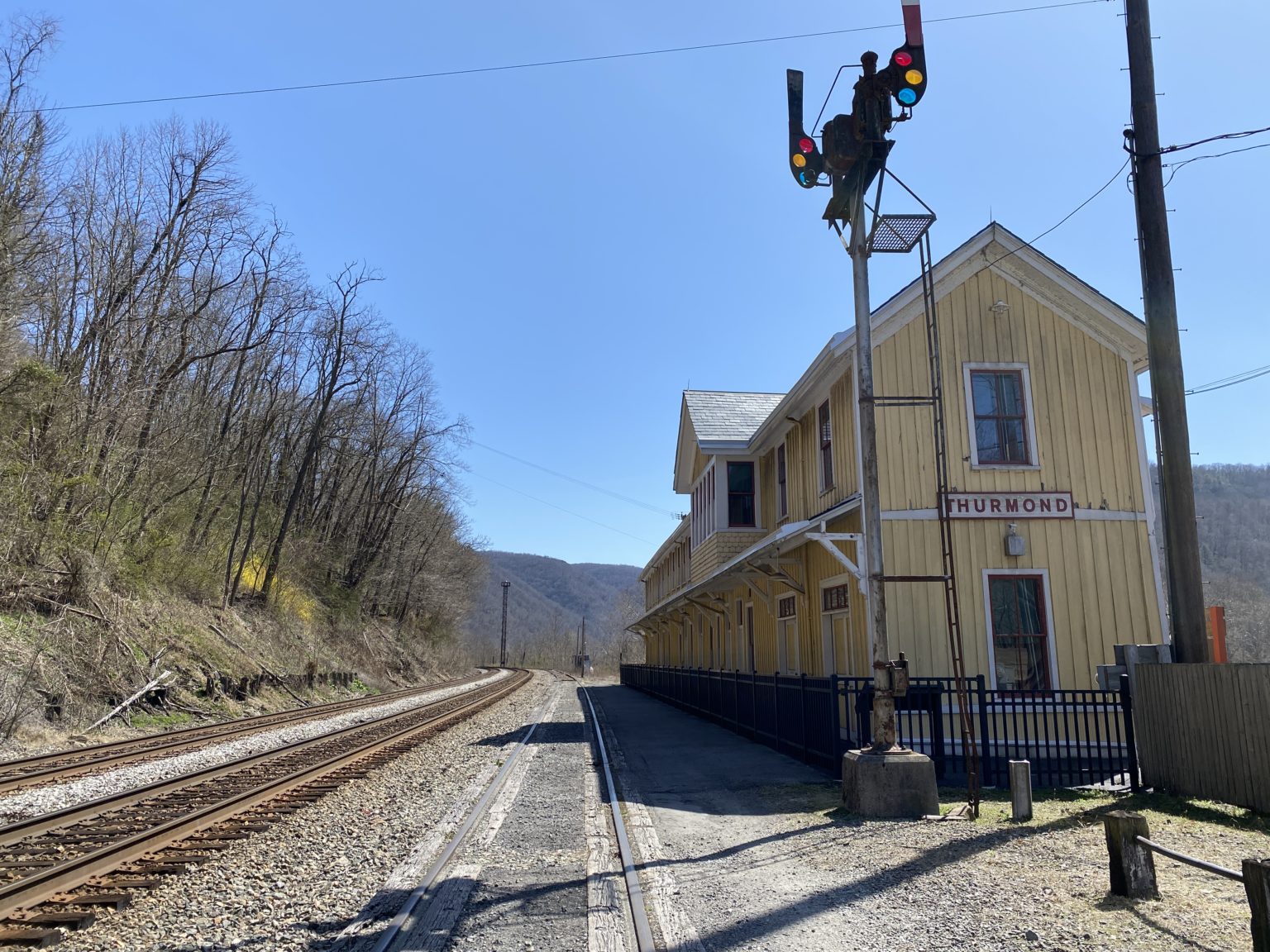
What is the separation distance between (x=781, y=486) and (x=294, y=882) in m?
13.7

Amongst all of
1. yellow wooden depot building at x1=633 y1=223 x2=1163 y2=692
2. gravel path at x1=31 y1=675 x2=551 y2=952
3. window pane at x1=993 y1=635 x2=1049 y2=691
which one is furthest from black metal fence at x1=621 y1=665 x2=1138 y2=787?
gravel path at x1=31 y1=675 x2=551 y2=952

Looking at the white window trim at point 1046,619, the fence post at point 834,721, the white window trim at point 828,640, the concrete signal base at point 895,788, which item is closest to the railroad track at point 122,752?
the concrete signal base at point 895,788

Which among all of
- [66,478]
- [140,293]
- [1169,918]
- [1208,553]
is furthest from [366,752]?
[1208,553]

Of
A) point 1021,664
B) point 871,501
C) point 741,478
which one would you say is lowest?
point 1021,664

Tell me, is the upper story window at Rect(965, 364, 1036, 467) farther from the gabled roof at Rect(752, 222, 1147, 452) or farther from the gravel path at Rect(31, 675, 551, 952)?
the gravel path at Rect(31, 675, 551, 952)

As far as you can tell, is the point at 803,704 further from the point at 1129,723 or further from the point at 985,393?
the point at 985,393

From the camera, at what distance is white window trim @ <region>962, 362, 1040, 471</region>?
522 inches

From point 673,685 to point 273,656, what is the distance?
40.8 ft

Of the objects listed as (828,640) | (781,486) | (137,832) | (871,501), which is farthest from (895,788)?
(781,486)

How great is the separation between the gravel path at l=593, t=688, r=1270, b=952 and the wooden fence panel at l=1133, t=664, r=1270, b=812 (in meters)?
0.69

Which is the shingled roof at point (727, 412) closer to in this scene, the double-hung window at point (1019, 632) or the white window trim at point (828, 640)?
the white window trim at point (828, 640)

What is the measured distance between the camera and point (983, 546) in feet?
42.3

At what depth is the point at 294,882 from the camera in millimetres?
6109

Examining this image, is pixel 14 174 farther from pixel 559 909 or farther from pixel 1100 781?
pixel 1100 781
